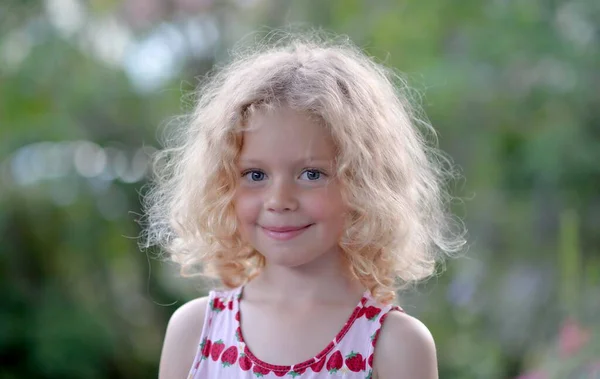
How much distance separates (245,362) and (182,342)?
0.52ft

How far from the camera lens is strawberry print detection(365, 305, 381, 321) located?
5.46 ft

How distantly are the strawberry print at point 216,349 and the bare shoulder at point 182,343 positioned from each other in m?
0.04

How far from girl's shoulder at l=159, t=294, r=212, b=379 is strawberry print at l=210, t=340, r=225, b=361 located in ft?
0.14

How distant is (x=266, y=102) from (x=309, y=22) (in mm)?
1722

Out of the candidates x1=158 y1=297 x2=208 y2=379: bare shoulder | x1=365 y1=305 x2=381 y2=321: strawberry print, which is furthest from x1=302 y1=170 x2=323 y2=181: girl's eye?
x1=158 y1=297 x2=208 y2=379: bare shoulder

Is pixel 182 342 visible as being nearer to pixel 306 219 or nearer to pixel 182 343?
pixel 182 343

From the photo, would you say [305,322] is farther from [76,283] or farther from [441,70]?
[76,283]

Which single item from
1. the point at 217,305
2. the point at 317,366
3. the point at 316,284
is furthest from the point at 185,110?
the point at 317,366

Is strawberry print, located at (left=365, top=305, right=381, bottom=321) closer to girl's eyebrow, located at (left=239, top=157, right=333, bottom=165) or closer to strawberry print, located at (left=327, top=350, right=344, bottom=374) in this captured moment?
strawberry print, located at (left=327, top=350, right=344, bottom=374)

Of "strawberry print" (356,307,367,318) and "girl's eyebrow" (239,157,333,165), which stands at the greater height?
"girl's eyebrow" (239,157,333,165)

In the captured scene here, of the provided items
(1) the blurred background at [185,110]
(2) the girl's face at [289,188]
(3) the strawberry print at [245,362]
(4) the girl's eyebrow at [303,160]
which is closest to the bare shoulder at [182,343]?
(3) the strawberry print at [245,362]

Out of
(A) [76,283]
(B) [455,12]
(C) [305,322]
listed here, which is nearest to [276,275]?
(C) [305,322]

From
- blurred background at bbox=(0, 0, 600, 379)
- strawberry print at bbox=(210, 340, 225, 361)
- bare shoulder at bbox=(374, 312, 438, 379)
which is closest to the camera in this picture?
bare shoulder at bbox=(374, 312, 438, 379)

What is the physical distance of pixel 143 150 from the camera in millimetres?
3553
